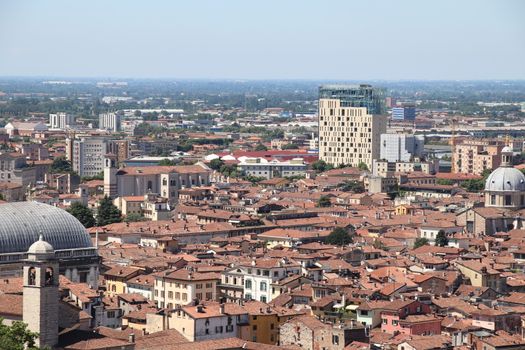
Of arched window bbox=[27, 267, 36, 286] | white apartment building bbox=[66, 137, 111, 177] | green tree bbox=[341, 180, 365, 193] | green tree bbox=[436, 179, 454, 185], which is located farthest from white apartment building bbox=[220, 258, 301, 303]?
white apartment building bbox=[66, 137, 111, 177]

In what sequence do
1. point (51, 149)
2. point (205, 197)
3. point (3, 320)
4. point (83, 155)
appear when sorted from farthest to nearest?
point (51, 149)
point (83, 155)
point (205, 197)
point (3, 320)

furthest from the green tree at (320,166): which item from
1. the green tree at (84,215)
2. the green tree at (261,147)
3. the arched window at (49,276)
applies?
the arched window at (49,276)

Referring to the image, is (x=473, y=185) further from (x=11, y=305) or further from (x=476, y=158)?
(x=11, y=305)

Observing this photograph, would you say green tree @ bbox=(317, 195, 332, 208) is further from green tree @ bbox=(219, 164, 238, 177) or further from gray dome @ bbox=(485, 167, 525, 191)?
green tree @ bbox=(219, 164, 238, 177)

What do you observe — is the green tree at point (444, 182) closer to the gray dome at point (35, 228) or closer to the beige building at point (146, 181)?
the beige building at point (146, 181)

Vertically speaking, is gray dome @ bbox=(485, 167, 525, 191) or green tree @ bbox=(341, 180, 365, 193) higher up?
gray dome @ bbox=(485, 167, 525, 191)

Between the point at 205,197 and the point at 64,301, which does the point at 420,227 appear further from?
the point at 64,301

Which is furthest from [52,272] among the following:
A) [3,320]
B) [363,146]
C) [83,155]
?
[363,146]
